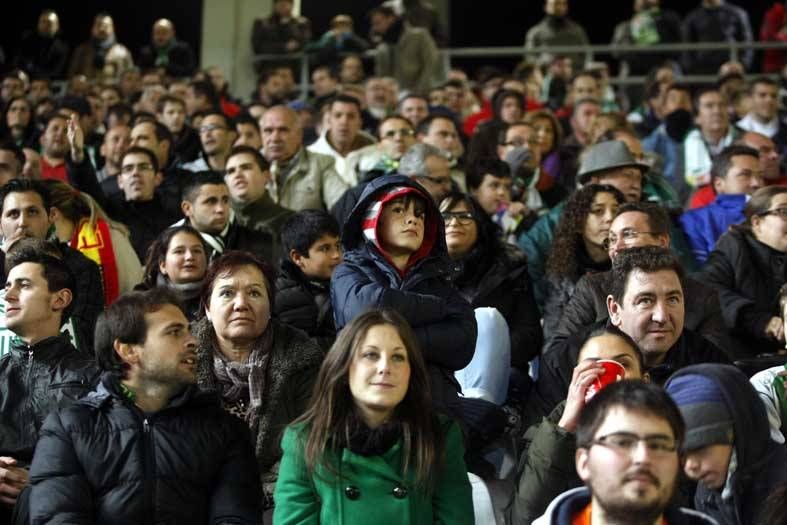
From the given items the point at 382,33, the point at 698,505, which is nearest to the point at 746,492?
the point at 698,505

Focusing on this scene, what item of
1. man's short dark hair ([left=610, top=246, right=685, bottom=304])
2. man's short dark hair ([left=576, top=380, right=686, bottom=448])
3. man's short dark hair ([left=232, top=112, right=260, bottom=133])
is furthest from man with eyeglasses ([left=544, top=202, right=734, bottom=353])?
man's short dark hair ([left=232, top=112, right=260, bottom=133])

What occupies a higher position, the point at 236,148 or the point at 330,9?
the point at 330,9

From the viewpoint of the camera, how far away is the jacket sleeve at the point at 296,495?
4.61 m

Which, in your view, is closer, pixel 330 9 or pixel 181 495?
pixel 181 495

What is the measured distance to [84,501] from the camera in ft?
15.6

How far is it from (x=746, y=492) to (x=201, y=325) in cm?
223

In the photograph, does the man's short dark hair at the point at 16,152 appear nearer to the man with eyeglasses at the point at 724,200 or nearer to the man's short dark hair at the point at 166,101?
the man's short dark hair at the point at 166,101

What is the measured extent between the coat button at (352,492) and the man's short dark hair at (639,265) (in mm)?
1616

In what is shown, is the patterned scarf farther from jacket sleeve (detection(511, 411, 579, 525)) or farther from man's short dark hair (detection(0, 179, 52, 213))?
man's short dark hair (detection(0, 179, 52, 213))

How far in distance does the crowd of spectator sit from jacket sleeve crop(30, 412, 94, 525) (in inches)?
0.4

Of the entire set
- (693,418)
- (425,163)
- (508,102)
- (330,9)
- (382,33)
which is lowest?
(693,418)

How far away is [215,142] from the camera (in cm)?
1004

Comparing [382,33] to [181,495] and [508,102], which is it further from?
[181,495]

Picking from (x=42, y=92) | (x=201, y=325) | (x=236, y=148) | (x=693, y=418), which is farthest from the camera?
(x=42, y=92)
